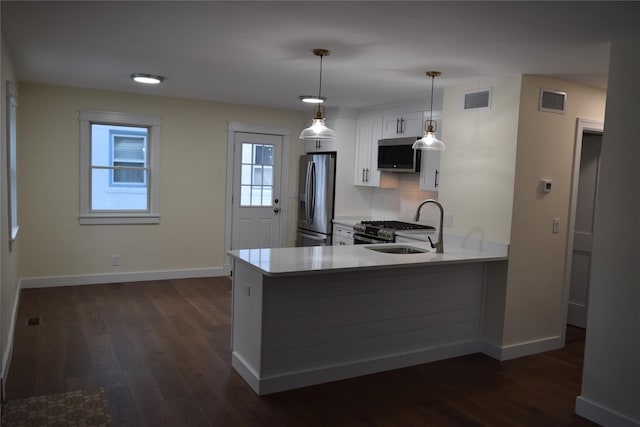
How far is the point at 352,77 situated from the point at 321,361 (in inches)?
94.6

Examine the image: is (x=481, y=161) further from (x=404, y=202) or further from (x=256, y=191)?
(x=256, y=191)

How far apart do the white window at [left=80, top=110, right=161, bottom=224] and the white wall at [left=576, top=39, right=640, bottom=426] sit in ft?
16.0

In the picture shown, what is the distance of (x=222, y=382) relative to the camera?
3.42m

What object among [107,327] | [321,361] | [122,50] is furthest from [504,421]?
[122,50]

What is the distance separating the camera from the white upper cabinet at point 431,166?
5.10 meters

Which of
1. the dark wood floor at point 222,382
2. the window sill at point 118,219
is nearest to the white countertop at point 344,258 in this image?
the dark wood floor at point 222,382

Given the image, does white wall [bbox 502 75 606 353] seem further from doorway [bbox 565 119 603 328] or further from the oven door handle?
the oven door handle

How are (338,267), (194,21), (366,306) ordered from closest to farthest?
(194,21) < (338,267) < (366,306)

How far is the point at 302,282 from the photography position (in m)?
3.32

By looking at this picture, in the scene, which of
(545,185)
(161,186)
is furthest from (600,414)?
(161,186)

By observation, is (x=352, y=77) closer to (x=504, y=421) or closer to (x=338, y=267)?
(x=338, y=267)

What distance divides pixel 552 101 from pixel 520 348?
2.01 meters

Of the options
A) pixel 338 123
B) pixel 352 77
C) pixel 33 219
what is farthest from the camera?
pixel 338 123

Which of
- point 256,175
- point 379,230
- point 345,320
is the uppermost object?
point 256,175
